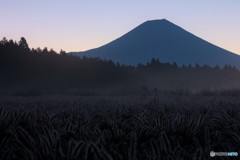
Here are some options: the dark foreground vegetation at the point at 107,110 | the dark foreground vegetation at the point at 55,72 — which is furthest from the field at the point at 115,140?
the dark foreground vegetation at the point at 55,72

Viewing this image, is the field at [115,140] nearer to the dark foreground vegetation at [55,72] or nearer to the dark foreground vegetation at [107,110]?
the dark foreground vegetation at [107,110]

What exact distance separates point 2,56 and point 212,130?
3963 cm

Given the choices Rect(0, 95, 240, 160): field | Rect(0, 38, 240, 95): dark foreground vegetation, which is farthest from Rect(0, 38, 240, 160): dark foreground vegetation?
Rect(0, 38, 240, 95): dark foreground vegetation

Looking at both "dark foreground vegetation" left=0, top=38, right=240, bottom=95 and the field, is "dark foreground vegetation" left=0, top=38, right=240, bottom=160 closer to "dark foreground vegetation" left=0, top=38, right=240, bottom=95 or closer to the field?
the field

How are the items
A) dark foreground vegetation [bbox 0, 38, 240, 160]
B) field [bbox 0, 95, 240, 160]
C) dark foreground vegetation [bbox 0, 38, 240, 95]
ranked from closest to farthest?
field [bbox 0, 95, 240, 160] → dark foreground vegetation [bbox 0, 38, 240, 160] → dark foreground vegetation [bbox 0, 38, 240, 95]

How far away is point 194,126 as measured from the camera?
2.04 m

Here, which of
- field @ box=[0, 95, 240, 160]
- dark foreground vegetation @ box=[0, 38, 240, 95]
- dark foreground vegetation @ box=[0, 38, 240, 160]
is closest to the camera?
field @ box=[0, 95, 240, 160]

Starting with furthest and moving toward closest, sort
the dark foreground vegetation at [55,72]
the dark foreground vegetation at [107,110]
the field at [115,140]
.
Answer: the dark foreground vegetation at [55,72], the dark foreground vegetation at [107,110], the field at [115,140]

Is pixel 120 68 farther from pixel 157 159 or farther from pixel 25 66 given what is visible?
pixel 157 159

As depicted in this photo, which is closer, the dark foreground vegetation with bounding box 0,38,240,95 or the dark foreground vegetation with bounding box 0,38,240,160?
the dark foreground vegetation with bounding box 0,38,240,160

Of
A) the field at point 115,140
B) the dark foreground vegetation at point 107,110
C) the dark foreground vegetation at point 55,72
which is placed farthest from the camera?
the dark foreground vegetation at point 55,72

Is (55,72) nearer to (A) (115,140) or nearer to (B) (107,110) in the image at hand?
(B) (107,110)

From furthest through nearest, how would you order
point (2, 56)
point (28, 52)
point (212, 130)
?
point (28, 52)
point (2, 56)
point (212, 130)

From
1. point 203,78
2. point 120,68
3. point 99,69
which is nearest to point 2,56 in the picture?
point 99,69
